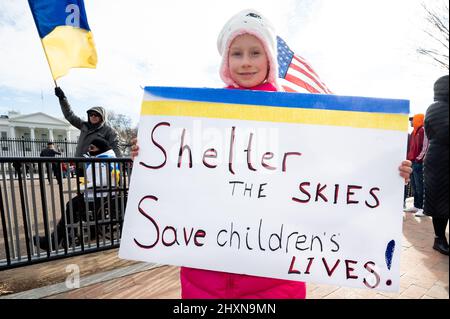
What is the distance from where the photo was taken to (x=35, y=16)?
2.89 metres

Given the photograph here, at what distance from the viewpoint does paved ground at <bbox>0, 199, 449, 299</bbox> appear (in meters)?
2.36

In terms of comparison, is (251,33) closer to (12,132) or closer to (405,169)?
(405,169)

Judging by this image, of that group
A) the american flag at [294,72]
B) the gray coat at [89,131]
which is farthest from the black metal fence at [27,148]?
the american flag at [294,72]

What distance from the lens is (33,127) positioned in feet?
158

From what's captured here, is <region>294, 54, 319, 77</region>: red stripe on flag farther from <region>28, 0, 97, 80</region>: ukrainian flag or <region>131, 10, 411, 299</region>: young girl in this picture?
<region>131, 10, 411, 299</region>: young girl

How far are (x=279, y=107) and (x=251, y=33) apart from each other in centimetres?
44

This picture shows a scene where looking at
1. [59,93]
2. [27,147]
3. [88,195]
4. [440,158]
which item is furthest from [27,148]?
[440,158]

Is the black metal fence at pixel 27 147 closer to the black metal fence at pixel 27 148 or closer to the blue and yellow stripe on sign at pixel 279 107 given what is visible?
the black metal fence at pixel 27 148

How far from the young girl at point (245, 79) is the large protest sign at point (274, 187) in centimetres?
8

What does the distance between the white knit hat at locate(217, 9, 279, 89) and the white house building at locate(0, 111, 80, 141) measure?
49.8 m

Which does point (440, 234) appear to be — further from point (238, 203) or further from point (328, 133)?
point (238, 203)

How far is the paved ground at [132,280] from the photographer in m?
2.36
